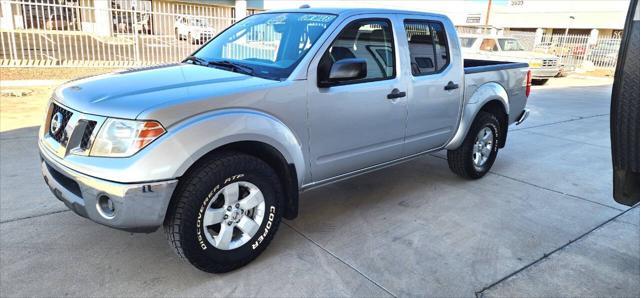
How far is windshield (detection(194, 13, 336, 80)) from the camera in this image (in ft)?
11.6

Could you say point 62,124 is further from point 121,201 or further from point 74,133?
point 121,201

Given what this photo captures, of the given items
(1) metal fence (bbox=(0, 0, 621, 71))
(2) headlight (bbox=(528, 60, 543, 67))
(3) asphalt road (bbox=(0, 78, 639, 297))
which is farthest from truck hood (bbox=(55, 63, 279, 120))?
(2) headlight (bbox=(528, 60, 543, 67))

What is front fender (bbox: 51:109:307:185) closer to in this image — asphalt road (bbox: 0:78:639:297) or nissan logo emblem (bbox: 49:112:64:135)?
nissan logo emblem (bbox: 49:112:64:135)

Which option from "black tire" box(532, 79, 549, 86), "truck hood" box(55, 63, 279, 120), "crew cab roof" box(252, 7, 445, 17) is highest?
"crew cab roof" box(252, 7, 445, 17)

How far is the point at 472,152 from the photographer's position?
17.0 ft

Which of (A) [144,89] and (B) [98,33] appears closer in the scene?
(A) [144,89]

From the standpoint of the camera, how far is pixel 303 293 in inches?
118

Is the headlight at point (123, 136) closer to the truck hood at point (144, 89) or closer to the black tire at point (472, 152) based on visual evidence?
the truck hood at point (144, 89)

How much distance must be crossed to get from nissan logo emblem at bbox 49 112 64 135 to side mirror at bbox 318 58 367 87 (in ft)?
5.86

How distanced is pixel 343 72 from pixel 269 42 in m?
0.89

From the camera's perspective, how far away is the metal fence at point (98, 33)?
38.7ft

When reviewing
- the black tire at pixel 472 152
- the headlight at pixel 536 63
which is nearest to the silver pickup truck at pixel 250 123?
the black tire at pixel 472 152

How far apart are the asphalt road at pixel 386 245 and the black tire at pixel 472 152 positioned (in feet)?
0.43

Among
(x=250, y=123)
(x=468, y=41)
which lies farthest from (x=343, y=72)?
(x=468, y=41)
